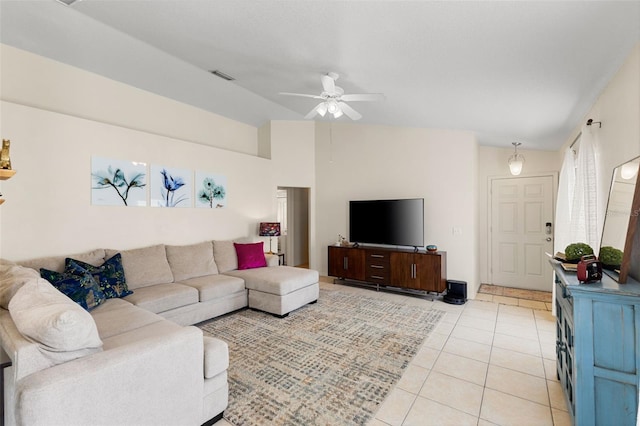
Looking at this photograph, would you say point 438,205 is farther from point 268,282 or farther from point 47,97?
point 47,97

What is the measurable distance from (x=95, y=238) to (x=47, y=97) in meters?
1.70

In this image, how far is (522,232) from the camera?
17.7ft

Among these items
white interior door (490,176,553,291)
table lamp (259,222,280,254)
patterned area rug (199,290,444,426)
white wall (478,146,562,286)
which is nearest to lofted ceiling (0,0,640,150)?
white wall (478,146,562,286)

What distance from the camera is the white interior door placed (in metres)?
5.21

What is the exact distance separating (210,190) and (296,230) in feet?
10.1

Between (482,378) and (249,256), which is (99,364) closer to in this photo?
(482,378)

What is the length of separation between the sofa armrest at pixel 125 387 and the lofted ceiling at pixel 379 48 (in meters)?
2.49

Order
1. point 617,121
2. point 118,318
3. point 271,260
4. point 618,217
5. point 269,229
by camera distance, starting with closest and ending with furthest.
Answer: point 618,217
point 617,121
point 118,318
point 271,260
point 269,229

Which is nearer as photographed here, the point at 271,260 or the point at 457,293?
the point at 457,293

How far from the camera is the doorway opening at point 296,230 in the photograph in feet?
24.9

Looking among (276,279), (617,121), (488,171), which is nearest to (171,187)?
(276,279)

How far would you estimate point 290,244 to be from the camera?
7.59 metres

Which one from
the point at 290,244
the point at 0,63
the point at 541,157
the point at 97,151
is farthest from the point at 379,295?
the point at 0,63

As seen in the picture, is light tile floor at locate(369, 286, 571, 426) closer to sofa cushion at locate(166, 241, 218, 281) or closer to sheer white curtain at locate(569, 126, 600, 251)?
sheer white curtain at locate(569, 126, 600, 251)
